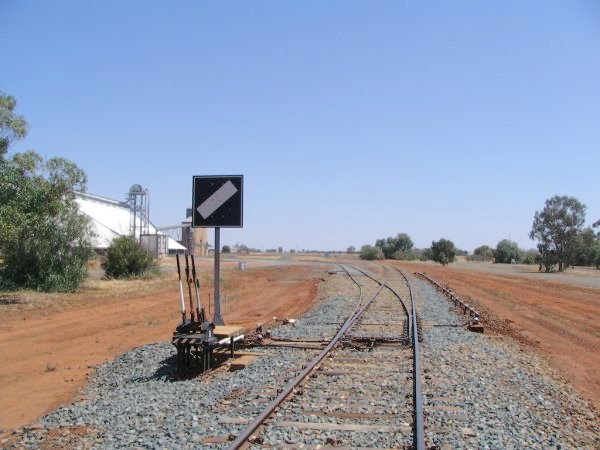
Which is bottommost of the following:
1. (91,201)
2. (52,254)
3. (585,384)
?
(585,384)

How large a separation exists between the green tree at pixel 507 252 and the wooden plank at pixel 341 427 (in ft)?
381

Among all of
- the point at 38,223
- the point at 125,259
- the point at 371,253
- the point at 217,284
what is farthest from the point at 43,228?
the point at 371,253

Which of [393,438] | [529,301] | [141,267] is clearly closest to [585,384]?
[393,438]

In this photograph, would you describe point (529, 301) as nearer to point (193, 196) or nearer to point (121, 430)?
point (193, 196)

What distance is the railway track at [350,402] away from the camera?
572cm

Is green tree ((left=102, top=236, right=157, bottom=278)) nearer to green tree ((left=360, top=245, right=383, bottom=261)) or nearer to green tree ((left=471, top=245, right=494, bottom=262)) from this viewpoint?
green tree ((left=360, top=245, right=383, bottom=261))

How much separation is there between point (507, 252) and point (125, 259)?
9822cm

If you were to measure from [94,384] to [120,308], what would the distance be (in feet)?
39.2

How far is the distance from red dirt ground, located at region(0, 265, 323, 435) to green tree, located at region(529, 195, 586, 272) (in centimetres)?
5921

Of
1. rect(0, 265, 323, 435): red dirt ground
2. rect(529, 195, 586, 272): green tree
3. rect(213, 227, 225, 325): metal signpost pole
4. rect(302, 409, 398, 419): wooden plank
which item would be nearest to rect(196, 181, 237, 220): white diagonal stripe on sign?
rect(213, 227, 225, 325): metal signpost pole

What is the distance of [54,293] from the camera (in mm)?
25031

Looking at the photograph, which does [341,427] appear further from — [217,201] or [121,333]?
[121,333]

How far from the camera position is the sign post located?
34.9 ft

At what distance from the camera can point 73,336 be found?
48.1 ft
